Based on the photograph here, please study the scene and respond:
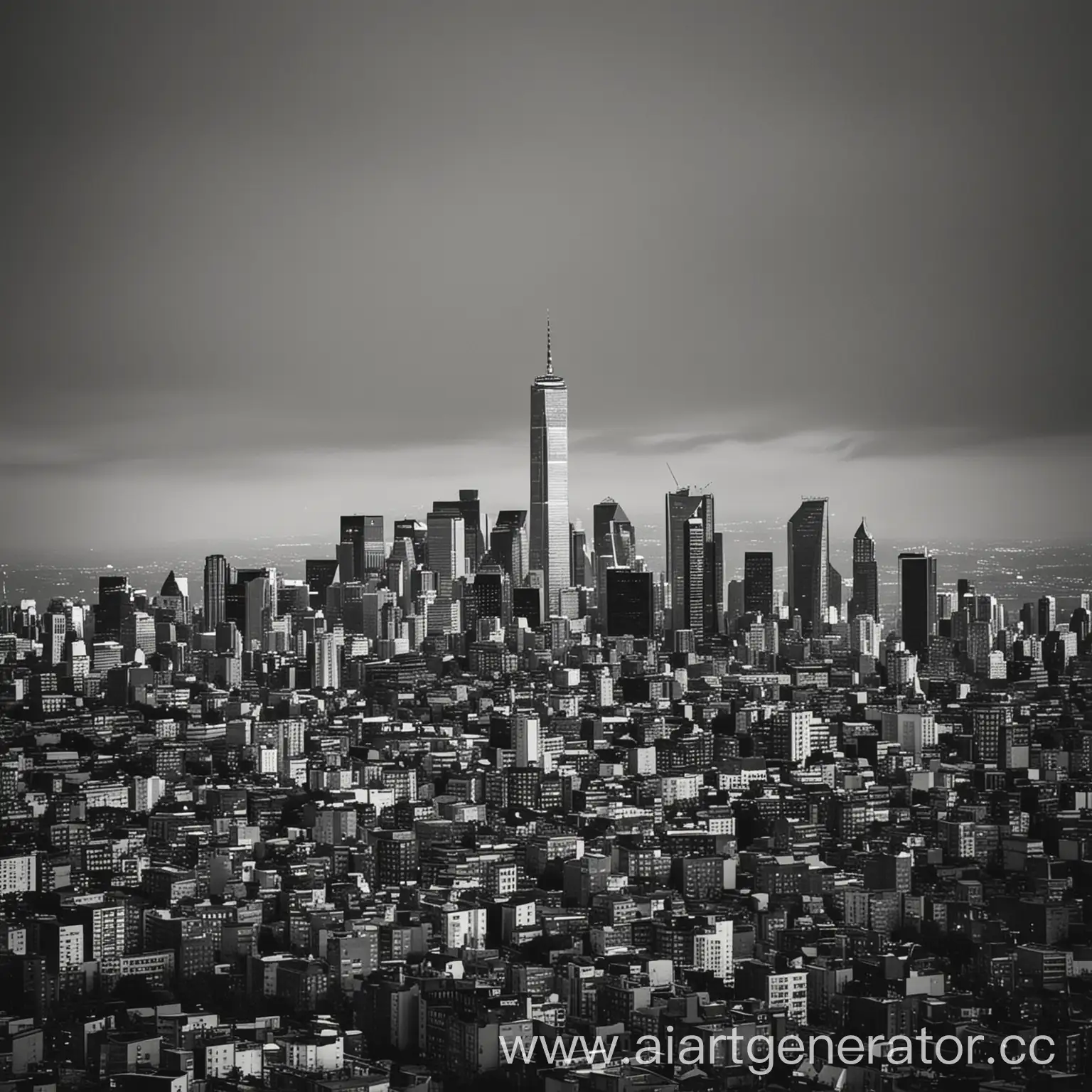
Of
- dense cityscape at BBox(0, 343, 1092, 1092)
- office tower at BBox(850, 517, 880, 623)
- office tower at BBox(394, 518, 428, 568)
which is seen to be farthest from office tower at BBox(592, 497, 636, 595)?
office tower at BBox(850, 517, 880, 623)

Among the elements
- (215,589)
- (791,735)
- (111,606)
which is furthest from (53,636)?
(791,735)

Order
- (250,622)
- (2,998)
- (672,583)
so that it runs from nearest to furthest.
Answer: (2,998) → (250,622) → (672,583)

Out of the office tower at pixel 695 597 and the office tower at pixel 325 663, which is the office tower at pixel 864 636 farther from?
the office tower at pixel 325 663

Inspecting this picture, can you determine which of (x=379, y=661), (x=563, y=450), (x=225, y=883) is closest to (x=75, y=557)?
(x=225, y=883)

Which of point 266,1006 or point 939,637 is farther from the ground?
point 939,637

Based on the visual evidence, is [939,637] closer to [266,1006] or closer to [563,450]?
[563,450]

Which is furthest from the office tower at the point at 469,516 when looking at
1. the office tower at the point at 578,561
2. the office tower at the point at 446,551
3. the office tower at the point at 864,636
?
the office tower at the point at 864,636

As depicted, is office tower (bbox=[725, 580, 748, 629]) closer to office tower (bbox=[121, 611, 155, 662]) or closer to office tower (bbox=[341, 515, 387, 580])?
office tower (bbox=[341, 515, 387, 580])
